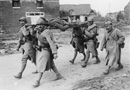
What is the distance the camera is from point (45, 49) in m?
5.60

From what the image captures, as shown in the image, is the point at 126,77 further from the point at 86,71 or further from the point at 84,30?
the point at 84,30

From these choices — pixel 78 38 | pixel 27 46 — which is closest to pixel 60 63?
pixel 78 38

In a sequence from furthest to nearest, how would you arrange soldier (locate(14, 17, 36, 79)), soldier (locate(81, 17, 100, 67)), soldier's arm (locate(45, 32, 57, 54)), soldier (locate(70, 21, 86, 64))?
soldier (locate(70, 21, 86, 64)) < soldier (locate(81, 17, 100, 67)) < soldier (locate(14, 17, 36, 79)) < soldier's arm (locate(45, 32, 57, 54))

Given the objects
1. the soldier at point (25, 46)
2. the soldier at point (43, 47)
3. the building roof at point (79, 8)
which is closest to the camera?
the soldier at point (43, 47)

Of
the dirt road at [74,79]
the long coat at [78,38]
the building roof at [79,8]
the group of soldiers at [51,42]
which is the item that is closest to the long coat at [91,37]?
the group of soldiers at [51,42]

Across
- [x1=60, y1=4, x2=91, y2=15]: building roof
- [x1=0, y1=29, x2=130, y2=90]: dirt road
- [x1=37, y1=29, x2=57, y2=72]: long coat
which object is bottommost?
[x1=0, y1=29, x2=130, y2=90]: dirt road

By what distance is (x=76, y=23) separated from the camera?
23.1 feet

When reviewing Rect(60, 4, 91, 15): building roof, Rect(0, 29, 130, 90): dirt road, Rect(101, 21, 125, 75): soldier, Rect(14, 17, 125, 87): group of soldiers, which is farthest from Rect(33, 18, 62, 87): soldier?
Rect(60, 4, 91, 15): building roof

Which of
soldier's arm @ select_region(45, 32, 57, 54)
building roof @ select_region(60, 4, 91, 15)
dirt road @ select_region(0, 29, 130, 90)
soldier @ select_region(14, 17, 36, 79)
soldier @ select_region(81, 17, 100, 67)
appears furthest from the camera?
building roof @ select_region(60, 4, 91, 15)

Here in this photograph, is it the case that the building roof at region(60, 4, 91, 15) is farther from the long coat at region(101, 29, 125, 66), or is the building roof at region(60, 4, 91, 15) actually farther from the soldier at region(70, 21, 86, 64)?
the long coat at region(101, 29, 125, 66)

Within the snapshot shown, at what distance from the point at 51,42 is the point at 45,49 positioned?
1.15 ft

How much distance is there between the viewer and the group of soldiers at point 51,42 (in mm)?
5517

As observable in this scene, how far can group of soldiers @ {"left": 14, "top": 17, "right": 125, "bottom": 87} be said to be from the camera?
18.1ft

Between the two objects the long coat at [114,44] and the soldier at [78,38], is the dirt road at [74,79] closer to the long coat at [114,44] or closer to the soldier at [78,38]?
the long coat at [114,44]
